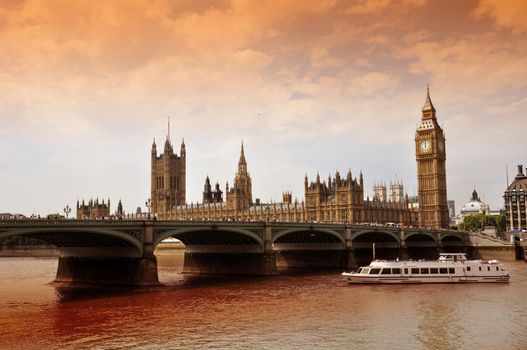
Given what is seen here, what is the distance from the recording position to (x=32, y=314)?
39562 millimetres

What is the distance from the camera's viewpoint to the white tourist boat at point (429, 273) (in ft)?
190

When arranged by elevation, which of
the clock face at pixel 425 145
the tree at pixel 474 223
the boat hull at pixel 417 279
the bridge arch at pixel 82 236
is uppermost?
the clock face at pixel 425 145

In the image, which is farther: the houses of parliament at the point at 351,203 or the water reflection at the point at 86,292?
the houses of parliament at the point at 351,203

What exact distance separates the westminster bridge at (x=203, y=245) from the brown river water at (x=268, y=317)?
3.35 meters

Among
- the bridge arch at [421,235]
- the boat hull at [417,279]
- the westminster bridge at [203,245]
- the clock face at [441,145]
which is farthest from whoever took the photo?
the clock face at [441,145]

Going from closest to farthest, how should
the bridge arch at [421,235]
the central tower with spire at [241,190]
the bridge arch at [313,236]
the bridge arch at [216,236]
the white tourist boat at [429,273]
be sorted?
the white tourist boat at [429,273], the bridge arch at [216,236], the bridge arch at [313,236], the bridge arch at [421,235], the central tower with spire at [241,190]

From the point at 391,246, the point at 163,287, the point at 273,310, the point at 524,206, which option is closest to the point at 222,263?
the point at 163,287

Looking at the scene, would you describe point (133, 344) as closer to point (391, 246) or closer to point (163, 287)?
point (163, 287)

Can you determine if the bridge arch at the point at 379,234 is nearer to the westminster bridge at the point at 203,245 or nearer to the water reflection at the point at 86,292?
the westminster bridge at the point at 203,245

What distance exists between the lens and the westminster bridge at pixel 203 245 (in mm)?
49281

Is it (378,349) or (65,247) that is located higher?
(65,247)

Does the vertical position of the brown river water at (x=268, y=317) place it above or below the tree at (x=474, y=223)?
below

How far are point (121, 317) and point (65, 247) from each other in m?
23.0

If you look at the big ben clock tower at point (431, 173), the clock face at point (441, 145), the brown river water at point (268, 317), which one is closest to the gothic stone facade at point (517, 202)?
the big ben clock tower at point (431, 173)
